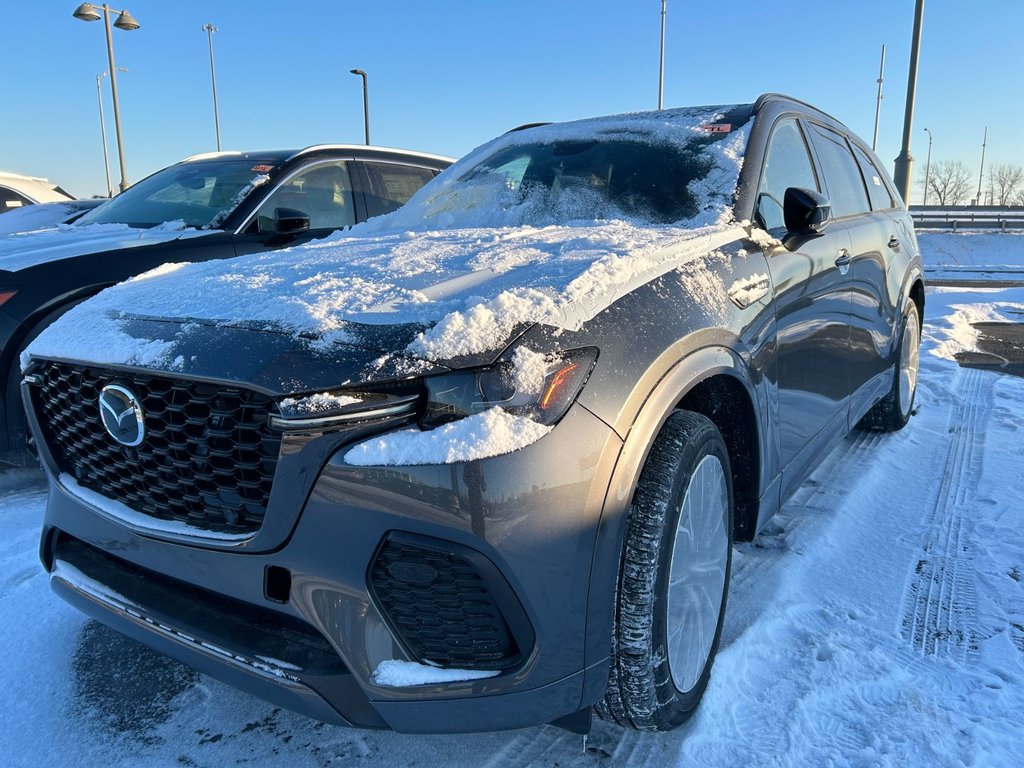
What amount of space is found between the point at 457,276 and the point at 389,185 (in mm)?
4007

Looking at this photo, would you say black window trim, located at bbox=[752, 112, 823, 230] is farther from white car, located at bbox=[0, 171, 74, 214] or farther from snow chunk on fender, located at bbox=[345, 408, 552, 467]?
white car, located at bbox=[0, 171, 74, 214]

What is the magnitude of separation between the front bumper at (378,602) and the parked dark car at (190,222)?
252 centimetres

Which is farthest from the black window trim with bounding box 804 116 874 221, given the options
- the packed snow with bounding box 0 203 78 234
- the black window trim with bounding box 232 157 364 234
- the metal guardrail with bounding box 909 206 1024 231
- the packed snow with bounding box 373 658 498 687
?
the metal guardrail with bounding box 909 206 1024 231

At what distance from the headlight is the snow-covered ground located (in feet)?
3.19

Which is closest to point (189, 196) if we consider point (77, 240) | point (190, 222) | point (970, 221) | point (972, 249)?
point (190, 222)

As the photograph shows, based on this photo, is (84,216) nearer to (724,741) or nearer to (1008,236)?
(724,741)

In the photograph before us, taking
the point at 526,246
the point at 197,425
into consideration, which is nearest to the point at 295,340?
the point at 197,425

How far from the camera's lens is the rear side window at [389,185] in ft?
18.1

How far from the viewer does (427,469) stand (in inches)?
56.1

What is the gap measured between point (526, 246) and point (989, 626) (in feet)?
6.47

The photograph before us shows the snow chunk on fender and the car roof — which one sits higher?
the car roof

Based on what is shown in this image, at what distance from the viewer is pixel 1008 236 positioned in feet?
75.6

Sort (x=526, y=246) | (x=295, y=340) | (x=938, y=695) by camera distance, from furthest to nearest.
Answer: (x=526, y=246)
(x=938, y=695)
(x=295, y=340)

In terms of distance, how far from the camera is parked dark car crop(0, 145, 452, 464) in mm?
3516
